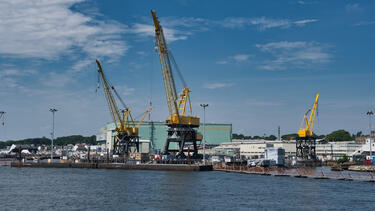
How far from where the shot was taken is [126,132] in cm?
16475

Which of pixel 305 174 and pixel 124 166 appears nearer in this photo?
pixel 305 174

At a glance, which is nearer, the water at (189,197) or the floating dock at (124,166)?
the water at (189,197)

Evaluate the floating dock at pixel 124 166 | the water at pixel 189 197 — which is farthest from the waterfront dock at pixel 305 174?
the water at pixel 189 197

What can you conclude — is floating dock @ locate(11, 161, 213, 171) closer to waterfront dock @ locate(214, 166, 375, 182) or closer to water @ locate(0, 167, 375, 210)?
waterfront dock @ locate(214, 166, 375, 182)

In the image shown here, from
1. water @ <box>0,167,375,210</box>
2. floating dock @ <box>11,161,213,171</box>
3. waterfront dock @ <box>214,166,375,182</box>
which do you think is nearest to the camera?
water @ <box>0,167,375,210</box>

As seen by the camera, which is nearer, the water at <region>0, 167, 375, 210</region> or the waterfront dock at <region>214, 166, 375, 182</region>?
the water at <region>0, 167, 375, 210</region>

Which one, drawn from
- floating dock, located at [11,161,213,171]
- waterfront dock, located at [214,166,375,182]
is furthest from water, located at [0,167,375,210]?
floating dock, located at [11,161,213,171]

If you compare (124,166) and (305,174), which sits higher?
(124,166)

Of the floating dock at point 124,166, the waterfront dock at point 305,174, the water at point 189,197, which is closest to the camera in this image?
the water at point 189,197

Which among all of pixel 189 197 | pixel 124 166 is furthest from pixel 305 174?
pixel 124 166

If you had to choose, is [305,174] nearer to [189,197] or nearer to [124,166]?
[189,197]

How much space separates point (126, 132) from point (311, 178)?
90.3m

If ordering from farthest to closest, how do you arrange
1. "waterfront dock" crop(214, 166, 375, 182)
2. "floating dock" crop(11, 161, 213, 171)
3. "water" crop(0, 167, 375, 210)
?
"floating dock" crop(11, 161, 213, 171), "waterfront dock" crop(214, 166, 375, 182), "water" crop(0, 167, 375, 210)

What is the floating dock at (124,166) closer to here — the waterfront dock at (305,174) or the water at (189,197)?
the waterfront dock at (305,174)
